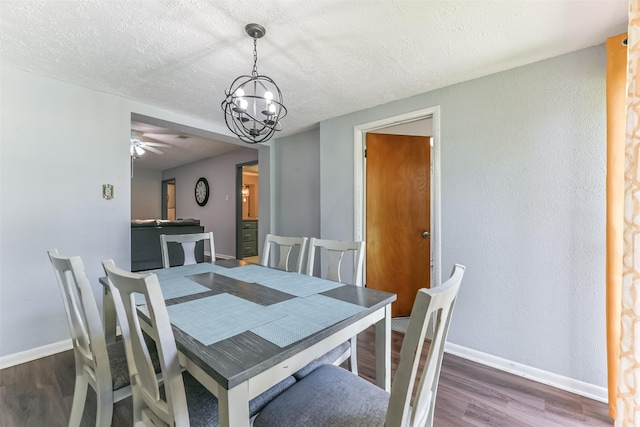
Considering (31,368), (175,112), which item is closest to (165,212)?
(175,112)

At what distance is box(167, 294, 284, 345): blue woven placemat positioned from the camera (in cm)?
95

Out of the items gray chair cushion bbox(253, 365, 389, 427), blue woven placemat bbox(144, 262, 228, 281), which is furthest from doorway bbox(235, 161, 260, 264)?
gray chair cushion bbox(253, 365, 389, 427)

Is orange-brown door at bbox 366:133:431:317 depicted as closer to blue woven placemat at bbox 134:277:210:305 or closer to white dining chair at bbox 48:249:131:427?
blue woven placemat at bbox 134:277:210:305

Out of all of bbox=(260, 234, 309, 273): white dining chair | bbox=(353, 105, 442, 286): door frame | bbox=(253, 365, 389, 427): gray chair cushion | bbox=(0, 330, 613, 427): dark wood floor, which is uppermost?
bbox=(353, 105, 442, 286): door frame

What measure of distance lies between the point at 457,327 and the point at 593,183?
1.39 meters

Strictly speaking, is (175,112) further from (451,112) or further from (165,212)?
(165,212)

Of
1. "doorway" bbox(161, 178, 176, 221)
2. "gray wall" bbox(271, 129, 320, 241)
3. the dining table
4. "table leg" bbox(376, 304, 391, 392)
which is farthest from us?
"doorway" bbox(161, 178, 176, 221)

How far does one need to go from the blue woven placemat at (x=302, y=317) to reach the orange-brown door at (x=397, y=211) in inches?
69.7

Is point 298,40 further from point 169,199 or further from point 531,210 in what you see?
point 169,199

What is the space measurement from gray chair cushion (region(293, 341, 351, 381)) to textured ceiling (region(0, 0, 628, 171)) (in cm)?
183

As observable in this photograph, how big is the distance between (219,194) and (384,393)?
5.71m

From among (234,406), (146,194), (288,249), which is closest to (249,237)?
(146,194)

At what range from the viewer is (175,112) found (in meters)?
2.94

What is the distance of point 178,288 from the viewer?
145cm
